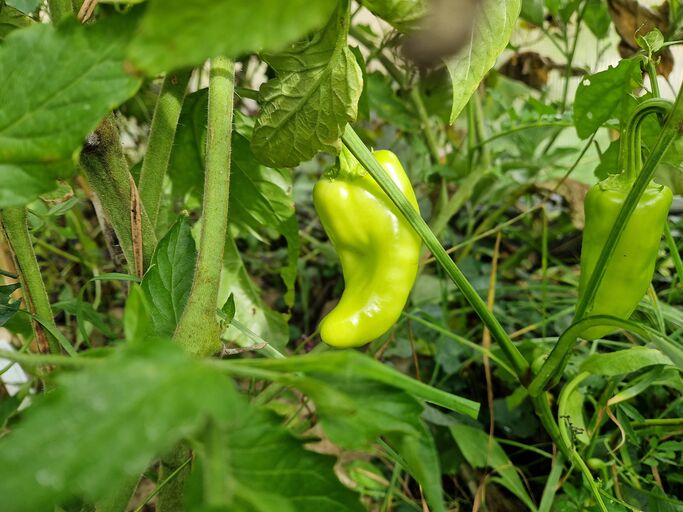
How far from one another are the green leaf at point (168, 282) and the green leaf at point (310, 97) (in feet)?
0.37

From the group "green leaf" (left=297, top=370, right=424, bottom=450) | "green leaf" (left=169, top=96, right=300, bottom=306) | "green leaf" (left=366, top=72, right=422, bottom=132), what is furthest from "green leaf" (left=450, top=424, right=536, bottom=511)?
"green leaf" (left=366, top=72, right=422, bottom=132)

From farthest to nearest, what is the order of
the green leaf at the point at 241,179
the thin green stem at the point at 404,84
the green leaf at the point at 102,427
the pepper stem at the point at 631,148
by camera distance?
the thin green stem at the point at 404,84
the green leaf at the point at 241,179
the pepper stem at the point at 631,148
the green leaf at the point at 102,427

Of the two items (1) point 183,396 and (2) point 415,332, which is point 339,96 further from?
(2) point 415,332

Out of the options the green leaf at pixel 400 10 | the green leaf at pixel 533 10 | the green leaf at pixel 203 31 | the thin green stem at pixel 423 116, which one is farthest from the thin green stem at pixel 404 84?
the green leaf at pixel 203 31

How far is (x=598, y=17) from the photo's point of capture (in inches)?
37.3

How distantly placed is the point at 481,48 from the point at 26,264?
383mm

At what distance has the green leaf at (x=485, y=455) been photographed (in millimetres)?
612

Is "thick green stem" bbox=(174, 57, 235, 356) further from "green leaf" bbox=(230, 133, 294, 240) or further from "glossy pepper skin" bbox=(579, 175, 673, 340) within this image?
"glossy pepper skin" bbox=(579, 175, 673, 340)

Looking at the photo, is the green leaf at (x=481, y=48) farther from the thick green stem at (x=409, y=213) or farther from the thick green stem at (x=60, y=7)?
the thick green stem at (x=60, y=7)

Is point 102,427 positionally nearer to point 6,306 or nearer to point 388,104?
point 6,306

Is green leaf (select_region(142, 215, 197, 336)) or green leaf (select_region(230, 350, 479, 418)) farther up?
green leaf (select_region(230, 350, 479, 418))

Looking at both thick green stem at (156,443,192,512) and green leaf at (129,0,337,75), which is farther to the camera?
thick green stem at (156,443,192,512)

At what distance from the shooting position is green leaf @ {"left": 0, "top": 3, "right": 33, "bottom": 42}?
469 millimetres

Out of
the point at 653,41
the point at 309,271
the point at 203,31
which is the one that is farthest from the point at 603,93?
the point at 309,271
